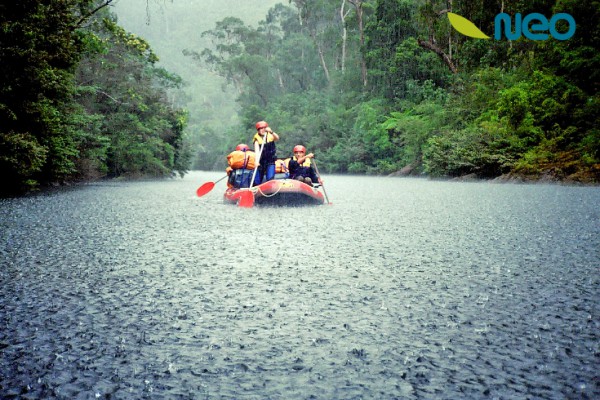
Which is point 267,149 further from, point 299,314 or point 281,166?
point 299,314

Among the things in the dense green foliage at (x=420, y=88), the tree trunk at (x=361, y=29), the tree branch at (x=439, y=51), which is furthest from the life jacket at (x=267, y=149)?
the tree trunk at (x=361, y=29)

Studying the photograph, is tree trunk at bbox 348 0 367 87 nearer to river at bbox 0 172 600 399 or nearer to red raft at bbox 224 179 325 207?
red raft at bbox 224 179 325 207

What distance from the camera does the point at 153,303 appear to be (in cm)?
407

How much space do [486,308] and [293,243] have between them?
3.53 meters

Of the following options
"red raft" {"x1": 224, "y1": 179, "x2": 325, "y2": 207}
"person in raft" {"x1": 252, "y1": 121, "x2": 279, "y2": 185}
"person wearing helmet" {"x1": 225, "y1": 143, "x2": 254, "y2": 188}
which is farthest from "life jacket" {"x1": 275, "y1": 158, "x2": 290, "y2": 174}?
"red raft" {"x1": 224, "y1": 179, "x2": 325, "y2": 207}

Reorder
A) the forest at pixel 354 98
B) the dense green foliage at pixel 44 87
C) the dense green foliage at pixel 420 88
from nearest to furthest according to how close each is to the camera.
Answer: the dense green foliage at pixel 44 87 → the forest at pixel 354 98 → the dense green foliage at pixel 420 88

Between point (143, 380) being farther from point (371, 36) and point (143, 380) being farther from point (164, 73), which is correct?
point (371, 36)

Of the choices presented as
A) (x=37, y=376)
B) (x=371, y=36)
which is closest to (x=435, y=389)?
(x=37, y=376)

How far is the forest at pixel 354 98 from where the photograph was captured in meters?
15.3

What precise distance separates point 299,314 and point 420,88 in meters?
42.0

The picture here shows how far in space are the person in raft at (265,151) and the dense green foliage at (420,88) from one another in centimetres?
1356

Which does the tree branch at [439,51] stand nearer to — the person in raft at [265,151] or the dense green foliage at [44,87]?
the dense green foliage at [44,87]

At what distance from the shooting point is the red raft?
12.9 m

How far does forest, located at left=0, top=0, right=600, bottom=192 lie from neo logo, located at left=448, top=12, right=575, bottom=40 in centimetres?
36
